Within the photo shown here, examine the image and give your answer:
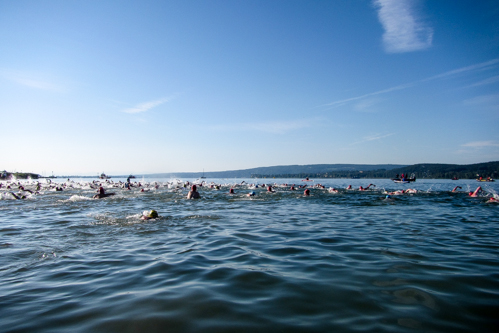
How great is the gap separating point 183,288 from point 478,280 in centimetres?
539

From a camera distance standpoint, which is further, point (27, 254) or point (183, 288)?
point (27, 254)

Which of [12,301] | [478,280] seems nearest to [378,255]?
[478,280]

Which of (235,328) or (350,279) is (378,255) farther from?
(235,328)

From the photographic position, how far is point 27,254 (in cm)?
684

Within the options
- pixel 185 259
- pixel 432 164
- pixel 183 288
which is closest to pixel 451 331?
pixel 183 288

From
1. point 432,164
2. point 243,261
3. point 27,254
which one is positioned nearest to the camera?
point 243,261

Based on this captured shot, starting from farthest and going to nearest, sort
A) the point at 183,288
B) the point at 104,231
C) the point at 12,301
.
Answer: the point at 104,231
the point at 183,288
the point at 12,301

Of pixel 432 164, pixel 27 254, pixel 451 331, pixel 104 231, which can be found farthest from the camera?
pixel 432 164

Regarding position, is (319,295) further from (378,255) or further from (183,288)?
(378,255)

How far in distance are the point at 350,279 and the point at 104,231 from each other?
8587 millimetres

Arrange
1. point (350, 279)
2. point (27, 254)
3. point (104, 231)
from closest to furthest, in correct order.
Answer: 1. point (350, 279)
2. point (27, 254)
3. point (104, 231)

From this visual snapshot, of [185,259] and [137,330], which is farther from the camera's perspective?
[185,259]

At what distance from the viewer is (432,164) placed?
177625mm

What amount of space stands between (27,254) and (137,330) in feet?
18.1
